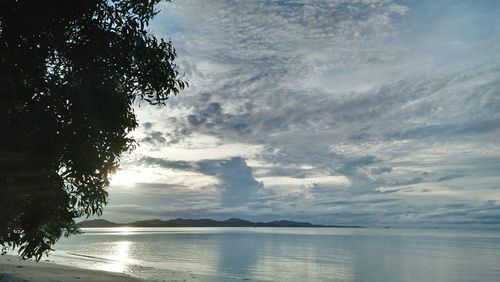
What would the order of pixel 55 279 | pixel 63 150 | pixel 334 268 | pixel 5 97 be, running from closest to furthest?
Answer: pixel 5 97, pixel 63 150, pixel 55 279, pixel 334 268

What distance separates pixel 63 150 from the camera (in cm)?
1237

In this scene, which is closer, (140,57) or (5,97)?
(5,97)

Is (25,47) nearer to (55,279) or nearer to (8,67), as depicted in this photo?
(8,67)

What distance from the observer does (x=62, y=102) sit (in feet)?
40.5

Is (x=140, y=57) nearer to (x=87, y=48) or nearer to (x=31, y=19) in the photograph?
(x=87, y=48)

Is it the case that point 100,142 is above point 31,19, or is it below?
below

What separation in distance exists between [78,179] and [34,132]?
2.05m

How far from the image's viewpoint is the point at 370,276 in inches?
2596

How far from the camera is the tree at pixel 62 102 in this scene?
458 inches

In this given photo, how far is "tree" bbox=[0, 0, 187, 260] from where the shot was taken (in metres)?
11.6

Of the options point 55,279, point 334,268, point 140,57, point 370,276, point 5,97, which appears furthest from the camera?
Result: point 334,268

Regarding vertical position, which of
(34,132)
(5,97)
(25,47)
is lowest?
(34,132)

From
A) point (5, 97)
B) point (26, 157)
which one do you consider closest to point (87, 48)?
point (5, 97)

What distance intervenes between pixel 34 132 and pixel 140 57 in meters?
4.08
